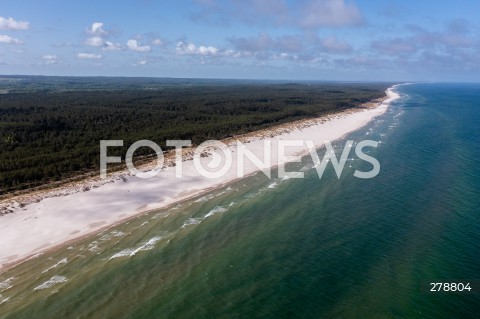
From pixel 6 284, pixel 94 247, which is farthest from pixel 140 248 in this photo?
pixel 6 284

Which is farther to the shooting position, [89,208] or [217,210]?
[217,210]

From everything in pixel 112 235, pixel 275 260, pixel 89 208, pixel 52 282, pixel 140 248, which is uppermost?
pixel 89 208

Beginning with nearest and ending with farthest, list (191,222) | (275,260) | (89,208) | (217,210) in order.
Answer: (275,260)
(191,222)
(89,208)
(217,210)

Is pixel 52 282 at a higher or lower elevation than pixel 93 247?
lower

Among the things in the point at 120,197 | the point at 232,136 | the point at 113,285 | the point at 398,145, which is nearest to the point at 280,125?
the point at 232,136

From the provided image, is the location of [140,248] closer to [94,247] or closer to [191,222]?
[94,247]

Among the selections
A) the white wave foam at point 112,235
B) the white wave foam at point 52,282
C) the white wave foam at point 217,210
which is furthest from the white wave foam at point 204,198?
the white wave foam at point 52,282

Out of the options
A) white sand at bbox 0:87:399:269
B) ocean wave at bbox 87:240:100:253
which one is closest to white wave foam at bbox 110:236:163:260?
ocean wave at bbox 87:240:100:253

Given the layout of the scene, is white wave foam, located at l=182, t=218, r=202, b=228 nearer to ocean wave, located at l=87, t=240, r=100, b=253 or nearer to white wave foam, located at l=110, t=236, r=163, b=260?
white wave foam, located at l=110, t=236, r=163, b=260
